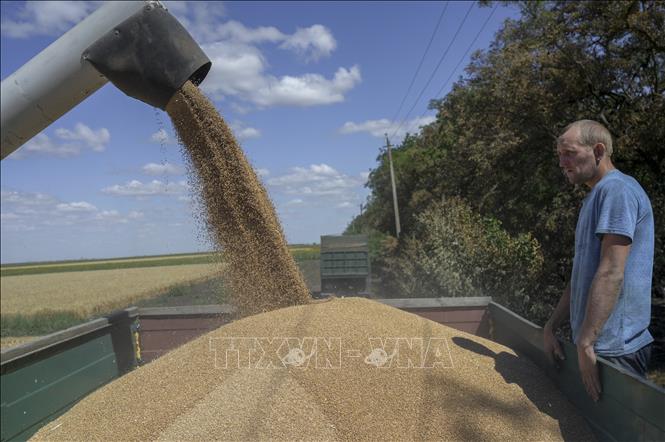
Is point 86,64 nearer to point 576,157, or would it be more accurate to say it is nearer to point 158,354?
point 576,157

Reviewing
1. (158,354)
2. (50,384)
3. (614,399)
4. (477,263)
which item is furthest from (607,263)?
(477,263)

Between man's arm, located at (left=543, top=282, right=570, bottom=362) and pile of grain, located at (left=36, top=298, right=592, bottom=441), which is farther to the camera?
man's arm, located at (left=543, top=282, right=570, bottom=362)

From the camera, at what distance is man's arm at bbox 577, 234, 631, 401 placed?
2.00 m

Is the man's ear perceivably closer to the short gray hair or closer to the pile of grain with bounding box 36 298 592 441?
the short gray hair

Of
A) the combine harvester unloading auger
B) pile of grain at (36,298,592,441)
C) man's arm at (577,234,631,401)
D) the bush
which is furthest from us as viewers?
the bush

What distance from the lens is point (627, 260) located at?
6.91 ft

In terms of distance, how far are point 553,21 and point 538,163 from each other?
2541 millimetres

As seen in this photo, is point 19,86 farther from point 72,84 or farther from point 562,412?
point 562,412

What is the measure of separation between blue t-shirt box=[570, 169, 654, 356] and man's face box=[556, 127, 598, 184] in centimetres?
10

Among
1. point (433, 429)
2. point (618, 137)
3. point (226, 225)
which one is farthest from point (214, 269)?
point (618, 137)

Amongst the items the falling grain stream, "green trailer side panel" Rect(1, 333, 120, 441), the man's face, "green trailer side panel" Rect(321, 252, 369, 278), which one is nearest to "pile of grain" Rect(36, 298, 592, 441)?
the falling grain stream

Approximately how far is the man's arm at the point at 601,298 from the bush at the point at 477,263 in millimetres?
4742

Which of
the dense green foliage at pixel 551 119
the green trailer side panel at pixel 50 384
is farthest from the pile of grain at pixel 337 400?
the dense green foliage at pixel 551 119

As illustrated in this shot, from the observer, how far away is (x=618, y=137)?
814 centimetres
